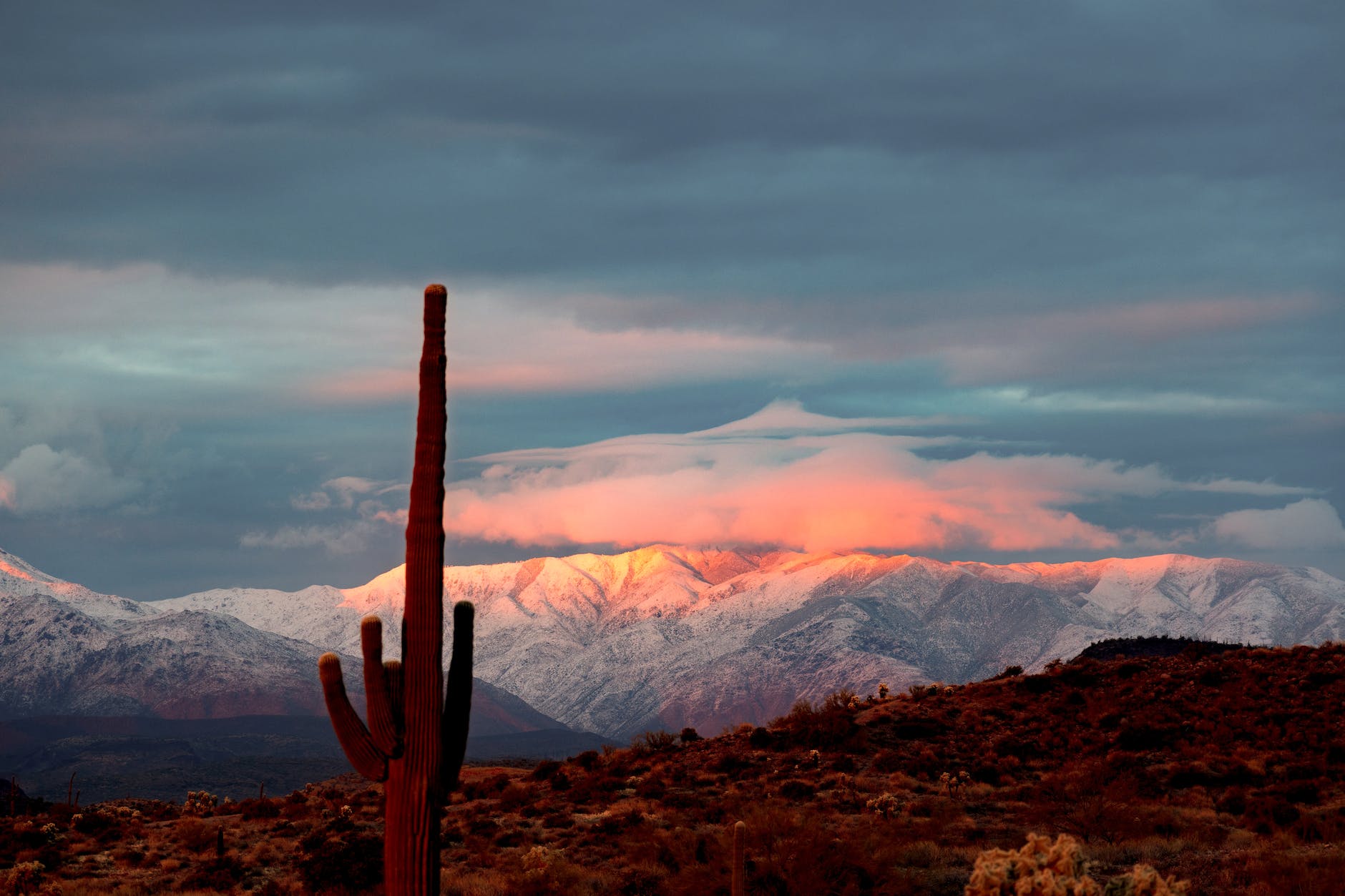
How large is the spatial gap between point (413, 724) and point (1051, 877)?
1126 cm

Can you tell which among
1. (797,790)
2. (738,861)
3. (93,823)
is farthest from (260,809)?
(738,861)

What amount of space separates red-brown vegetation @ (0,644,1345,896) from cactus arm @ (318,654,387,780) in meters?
14.2

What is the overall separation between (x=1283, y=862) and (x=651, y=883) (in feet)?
53.9

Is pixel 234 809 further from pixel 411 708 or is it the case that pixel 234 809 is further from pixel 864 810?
pixel 411 708

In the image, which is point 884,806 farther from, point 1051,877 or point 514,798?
point 1051,877

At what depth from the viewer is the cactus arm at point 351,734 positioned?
22.4 metres

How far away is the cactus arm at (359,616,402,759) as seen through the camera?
2236 cm

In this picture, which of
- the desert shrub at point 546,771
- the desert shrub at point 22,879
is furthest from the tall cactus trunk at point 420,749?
the desert shrub at point 546,771

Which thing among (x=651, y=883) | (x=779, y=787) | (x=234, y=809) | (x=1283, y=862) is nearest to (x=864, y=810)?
(x=779, y=787)

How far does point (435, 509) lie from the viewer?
23547 millimetres

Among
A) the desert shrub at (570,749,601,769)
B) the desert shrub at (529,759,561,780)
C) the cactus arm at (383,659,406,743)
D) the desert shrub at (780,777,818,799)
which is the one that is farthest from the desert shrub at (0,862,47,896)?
the desert shrub at (570,749,601,769)

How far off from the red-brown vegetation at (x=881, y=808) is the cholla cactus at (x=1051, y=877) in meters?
6.66

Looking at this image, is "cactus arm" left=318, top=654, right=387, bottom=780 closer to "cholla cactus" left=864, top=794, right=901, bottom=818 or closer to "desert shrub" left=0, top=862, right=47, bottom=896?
"desert shrub" left=0, top=862, right=47, bottom=896

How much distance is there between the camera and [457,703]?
76.8ft
